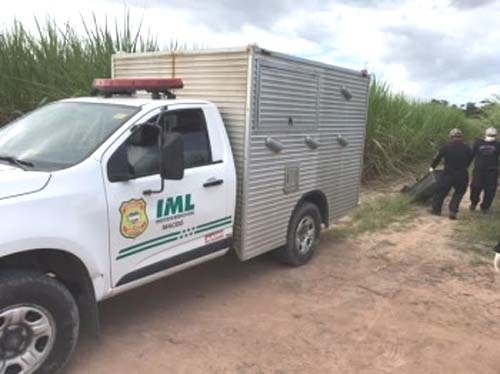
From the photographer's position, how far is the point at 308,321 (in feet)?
15.6

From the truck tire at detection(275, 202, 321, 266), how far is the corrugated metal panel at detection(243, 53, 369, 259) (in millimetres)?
173

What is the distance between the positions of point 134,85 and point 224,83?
0.88 m

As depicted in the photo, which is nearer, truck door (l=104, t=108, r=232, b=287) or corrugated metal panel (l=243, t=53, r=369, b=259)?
truck door (l=104, t=108, r=232, b=287)

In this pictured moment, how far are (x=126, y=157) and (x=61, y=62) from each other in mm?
5353

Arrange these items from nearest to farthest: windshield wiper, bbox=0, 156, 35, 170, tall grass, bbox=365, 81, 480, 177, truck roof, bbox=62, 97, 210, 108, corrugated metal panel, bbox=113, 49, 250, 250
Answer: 1. windshield wiper, bbox=0, 156, 35, 170
2. truck roof, bbox=62, 97, 210, 108
3. corrugated metal panel, bbox=113, 49, 250, 250
4. tall grass, bbox=365, 81, 480, 177

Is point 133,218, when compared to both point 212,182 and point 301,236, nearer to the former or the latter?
point 212,182

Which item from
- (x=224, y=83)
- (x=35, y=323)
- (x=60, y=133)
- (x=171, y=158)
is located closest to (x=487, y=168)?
(x=224, y=83)

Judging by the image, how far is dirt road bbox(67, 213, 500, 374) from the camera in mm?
4012

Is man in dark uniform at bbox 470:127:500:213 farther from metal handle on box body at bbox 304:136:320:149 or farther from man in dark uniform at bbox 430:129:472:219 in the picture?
metal handle on box body at bbox 304:136:320:149

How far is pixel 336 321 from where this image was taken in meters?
4.80

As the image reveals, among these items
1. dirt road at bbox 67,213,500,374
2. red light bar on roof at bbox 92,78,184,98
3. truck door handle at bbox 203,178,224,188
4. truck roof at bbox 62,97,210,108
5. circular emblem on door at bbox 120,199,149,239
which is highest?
red light bar on roof at bbox 92,78,184,98

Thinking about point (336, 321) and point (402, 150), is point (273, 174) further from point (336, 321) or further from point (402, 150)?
point (402, 150)

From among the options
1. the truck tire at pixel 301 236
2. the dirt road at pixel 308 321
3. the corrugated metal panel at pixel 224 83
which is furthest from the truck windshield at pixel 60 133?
the truck tire at pixel 301 236

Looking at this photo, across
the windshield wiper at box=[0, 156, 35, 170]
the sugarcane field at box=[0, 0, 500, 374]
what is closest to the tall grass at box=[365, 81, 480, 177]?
the sugarcane field at box=[0, 0, 500, 374]
